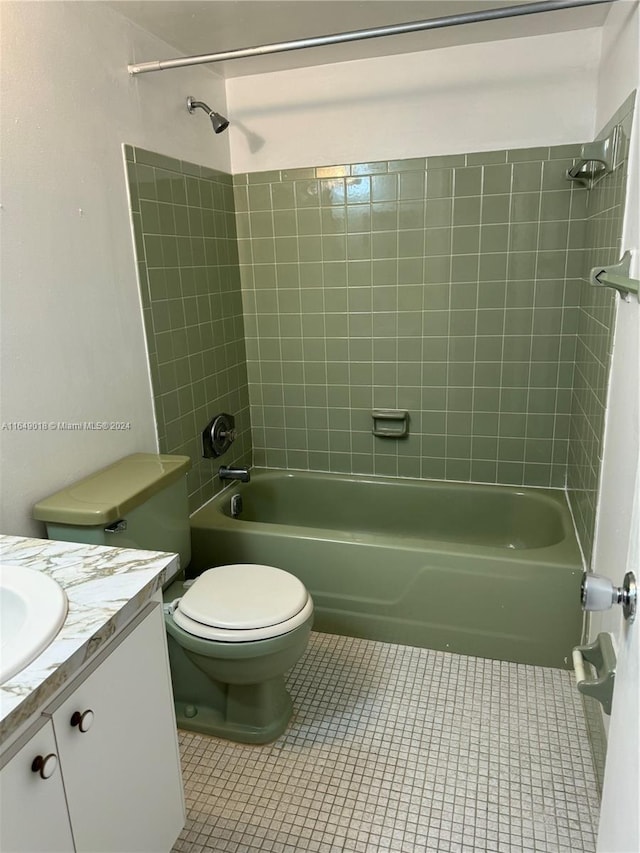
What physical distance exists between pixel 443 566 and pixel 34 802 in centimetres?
152

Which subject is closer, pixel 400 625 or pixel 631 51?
pixel 631 51

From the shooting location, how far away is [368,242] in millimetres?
2588

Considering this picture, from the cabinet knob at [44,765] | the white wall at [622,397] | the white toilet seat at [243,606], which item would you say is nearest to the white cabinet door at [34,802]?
the cabinet knob at [44,765]

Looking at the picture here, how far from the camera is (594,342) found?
6.48 feet

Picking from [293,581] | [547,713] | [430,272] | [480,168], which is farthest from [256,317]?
[547,713]

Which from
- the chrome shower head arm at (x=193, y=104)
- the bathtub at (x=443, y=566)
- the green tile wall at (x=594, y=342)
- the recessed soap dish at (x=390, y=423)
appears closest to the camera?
the green tile wall at (x=594, y=342)

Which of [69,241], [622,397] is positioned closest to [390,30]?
[69,241]

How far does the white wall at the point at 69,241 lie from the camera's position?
4.92 ft

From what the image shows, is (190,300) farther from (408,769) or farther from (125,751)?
(408,769)

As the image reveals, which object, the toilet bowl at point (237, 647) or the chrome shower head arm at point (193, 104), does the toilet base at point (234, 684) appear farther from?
the chrome shower head arm at point (193, 104)

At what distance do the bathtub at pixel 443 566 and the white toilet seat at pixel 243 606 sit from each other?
47cm

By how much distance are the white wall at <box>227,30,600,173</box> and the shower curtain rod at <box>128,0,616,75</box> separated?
0.56 metres

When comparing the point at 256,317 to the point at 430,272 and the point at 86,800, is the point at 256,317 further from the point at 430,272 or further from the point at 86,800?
the point at 86,800

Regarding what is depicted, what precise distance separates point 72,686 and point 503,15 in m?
1.87
